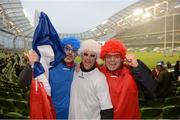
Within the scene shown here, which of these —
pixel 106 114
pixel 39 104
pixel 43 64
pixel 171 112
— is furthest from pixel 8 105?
pixel 106 114

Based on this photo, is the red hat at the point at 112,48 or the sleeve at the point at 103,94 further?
the red hat at the point at 112,48

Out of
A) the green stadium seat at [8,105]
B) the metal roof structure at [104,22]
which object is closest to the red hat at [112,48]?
the green stadium seat at [8,105]

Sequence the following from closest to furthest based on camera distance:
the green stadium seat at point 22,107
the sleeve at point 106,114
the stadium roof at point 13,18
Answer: the sleeve at point 106,114, the green stadium seat at point 22,107, the stadium roof at point 13,18

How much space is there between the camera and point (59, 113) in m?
4.33

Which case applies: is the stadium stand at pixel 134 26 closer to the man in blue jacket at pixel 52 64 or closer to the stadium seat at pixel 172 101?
the stadium seat at pixel 172 101

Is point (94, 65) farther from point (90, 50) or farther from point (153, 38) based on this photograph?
point (153, 38)

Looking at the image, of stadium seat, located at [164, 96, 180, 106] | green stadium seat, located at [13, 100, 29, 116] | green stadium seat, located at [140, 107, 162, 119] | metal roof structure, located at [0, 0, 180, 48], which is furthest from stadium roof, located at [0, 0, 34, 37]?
green stadium seat, located at [140, 107, 162, 119]

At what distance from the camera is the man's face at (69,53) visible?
14.8ft

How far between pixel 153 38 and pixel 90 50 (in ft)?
240

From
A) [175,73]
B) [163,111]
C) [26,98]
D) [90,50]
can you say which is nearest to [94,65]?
[90,50]

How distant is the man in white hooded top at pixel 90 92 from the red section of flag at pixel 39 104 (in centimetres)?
26

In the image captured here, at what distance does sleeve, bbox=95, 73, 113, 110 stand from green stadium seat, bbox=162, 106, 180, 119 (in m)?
3.06

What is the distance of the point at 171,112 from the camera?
6.85m

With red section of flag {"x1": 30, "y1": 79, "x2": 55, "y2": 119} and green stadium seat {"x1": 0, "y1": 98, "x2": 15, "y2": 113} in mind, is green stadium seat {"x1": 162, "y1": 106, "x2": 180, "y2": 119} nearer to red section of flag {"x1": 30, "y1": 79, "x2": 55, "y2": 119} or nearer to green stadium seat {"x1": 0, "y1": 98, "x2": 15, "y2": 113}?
green stadium seat {"x1": 0, "y1": 98, "x2": 15, "y2": 113}
